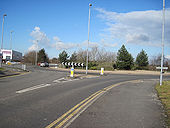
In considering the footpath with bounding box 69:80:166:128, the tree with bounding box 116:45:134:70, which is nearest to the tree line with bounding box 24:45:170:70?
the tree with bounding box 116:45:134:70

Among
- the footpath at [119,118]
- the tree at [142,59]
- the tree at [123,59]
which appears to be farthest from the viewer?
the tree at [142,59]

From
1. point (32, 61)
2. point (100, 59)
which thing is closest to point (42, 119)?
point (100, 59)

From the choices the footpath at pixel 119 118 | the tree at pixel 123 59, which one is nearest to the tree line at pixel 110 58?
the tree at pixel 123 59

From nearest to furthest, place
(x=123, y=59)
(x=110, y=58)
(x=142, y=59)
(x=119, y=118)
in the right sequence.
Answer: (x=119, y=118), (x=123, y=59), (x=142, y=59), (x=110, y=58)

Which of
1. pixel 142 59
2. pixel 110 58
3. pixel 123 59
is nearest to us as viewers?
pixel 123 59

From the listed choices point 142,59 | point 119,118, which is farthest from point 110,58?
point 119,118

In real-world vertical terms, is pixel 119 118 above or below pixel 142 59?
below

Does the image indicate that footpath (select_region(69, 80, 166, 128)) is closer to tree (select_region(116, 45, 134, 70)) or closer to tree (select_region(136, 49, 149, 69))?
tree (select_region(116, 45, 134, 70))

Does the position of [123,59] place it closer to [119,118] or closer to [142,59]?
[142,59]

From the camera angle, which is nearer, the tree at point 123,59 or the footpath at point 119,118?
the footpath at point 119,118

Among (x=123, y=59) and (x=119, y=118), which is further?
(x=123, y=59)

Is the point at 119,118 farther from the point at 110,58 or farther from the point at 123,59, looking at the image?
the point at 110,58

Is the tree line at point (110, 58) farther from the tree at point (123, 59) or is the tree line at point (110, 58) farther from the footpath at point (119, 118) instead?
the footpath at point (119, 118)

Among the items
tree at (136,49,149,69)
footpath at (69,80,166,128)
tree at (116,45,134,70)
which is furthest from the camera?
tree at (136,49,149,69)
